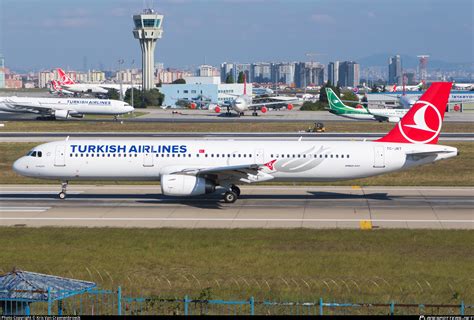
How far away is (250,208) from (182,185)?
12.9 feet

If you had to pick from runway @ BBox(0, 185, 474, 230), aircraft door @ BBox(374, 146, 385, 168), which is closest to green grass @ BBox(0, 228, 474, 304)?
runway @ BBox(0, 185, 474, 230)

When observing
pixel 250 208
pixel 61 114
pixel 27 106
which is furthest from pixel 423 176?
A: pixel 27 106

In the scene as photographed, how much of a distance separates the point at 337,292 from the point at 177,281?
5614 mm

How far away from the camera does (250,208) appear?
1668 inches

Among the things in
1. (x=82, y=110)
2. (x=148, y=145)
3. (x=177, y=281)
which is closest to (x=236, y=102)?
(x=82, y=110)

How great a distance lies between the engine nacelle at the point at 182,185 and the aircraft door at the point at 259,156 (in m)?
3.63

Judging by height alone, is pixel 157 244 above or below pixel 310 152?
below

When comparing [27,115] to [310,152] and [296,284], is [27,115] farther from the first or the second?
[296,284]

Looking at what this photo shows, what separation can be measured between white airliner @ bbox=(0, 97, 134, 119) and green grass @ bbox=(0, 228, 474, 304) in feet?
288

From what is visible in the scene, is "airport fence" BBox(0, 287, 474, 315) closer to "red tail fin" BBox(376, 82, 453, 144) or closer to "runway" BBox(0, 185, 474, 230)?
"runway" BBox(0, 185, 474, 230)

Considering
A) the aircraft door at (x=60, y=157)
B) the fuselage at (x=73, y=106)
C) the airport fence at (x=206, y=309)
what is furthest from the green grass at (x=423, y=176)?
the fuselage at (x=73, y=106)

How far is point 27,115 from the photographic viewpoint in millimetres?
134375

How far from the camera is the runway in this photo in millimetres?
38188

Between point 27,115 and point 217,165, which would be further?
point 27,115
